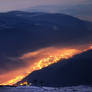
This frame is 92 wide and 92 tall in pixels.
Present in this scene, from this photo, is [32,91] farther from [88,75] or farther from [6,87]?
[88,75]

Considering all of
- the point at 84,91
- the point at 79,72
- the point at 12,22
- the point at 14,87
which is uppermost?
the point at 12,22

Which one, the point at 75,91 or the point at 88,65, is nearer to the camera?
the point at 75,91

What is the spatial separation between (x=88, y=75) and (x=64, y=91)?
3665 mm

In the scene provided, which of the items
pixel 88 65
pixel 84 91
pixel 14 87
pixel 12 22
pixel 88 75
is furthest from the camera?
pixel 12 22

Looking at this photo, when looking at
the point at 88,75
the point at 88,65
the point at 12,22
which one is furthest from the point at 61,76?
the point at 12,22

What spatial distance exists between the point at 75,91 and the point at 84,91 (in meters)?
0.24

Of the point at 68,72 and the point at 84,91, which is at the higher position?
the point at 68,72

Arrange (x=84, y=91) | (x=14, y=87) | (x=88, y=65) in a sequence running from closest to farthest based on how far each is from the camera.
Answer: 1. (x=84, y=91)
2. (x=14, y=87)
3. (x=88, y=65)

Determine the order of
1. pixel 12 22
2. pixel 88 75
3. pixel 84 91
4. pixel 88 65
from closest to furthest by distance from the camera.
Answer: pixel 84 91
pixel 88 75
pixel 88 65
pixel 12 22

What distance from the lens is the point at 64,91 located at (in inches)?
200

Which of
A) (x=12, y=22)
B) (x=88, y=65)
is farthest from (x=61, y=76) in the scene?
(x=12, y=22)

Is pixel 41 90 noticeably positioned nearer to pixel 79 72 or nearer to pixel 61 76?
pixel 61 76

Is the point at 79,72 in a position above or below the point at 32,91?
above

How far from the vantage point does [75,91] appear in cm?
498
